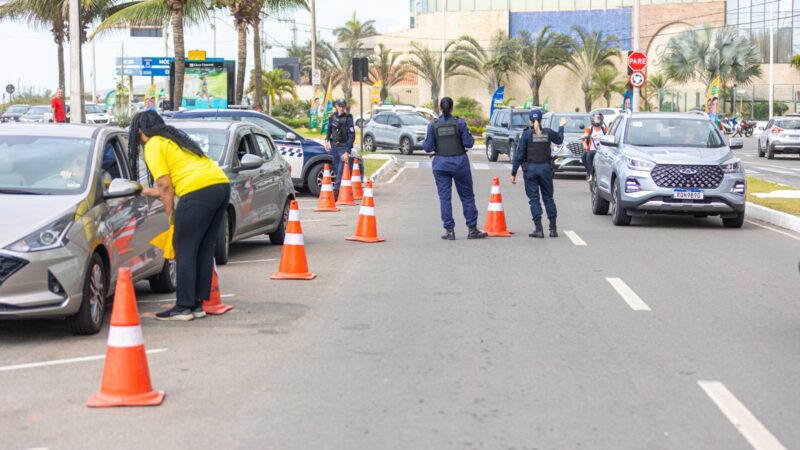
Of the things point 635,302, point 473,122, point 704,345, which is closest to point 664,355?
point 704,345

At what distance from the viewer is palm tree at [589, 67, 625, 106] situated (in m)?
76.4

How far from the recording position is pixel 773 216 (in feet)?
62.7

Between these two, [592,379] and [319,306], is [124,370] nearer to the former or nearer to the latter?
[592,379]

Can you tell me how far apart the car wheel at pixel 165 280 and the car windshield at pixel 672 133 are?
9.40 metres

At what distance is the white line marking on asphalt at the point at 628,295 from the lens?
1029 cm

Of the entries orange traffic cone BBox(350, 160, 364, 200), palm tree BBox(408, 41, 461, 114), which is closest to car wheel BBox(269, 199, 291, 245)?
orange traffic cone BBox(350, 160, 364, 200)

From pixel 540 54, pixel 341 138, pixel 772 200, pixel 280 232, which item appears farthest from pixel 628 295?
pixel 540 54

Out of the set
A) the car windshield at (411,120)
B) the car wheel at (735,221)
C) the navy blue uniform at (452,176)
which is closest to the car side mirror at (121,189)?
the navy blue uniform at (452,176)

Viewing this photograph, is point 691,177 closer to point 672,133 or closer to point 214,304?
point 672,133

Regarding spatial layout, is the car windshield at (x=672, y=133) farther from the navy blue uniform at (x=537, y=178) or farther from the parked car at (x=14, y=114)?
the parked car at (x=14, y=114)

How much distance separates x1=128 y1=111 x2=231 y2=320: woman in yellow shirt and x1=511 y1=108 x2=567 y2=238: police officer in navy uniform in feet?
24.4

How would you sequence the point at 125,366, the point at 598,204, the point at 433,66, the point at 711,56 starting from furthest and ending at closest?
the point at 711,56
the point at 433,66
the point at 598,204
the point at 125,366

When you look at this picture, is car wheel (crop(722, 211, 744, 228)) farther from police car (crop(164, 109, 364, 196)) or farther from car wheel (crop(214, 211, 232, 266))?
police car (crop(164, 109, 364, 196))

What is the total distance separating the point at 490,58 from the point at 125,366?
7281 centimetres
